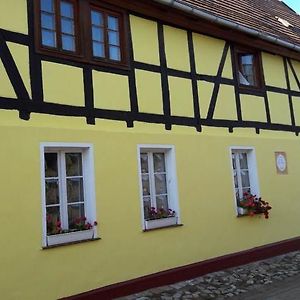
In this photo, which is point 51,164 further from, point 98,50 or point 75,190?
point 98,50

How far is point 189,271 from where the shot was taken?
24.9 feet

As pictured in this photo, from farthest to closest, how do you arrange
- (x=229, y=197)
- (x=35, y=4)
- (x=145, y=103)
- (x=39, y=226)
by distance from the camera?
(x=229, y=197) → (x=145, y=103) → (x=35, y=4) → (x=39, y=226)

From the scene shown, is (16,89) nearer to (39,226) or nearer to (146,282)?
(39,226)

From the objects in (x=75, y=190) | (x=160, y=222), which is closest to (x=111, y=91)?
(x=75, y=190)

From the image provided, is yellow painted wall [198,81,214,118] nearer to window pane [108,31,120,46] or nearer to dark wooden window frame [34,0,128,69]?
dark wooden window frame [34,0,128,69]

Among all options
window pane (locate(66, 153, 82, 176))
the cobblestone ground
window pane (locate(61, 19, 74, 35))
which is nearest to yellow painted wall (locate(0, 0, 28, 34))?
window pane (locate(61, 19, 74, 35))

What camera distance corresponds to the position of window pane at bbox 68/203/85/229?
6.40m

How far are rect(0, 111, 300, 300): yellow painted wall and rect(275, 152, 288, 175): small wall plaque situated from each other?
18 cm

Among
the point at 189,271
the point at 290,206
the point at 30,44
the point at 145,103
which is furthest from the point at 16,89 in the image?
the point at 290,206

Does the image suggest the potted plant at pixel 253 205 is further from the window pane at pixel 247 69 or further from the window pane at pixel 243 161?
the window pane at pixel 247 69

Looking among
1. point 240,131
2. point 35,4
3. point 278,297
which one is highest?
point 35,4

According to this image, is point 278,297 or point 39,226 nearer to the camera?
point 39,226

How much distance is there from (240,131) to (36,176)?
475cm

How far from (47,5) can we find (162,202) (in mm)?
3498
